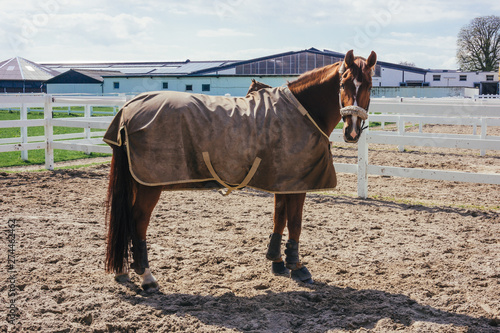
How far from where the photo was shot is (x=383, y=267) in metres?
3.98

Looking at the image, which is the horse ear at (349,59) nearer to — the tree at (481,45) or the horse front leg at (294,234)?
the horse front leg at (294,234)

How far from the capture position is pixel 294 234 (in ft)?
12.1

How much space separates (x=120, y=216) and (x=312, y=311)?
154cm

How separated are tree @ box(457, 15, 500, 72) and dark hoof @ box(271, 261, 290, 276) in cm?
4662

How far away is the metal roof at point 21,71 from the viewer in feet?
157

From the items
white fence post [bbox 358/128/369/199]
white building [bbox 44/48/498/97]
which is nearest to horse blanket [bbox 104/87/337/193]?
white fence post [bbox 358/128/369/199]

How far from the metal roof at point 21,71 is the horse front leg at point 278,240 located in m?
49.6

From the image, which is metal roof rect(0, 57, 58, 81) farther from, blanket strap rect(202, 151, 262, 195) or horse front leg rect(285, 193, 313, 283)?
horse front leg rect(285, 193, 313, 283)

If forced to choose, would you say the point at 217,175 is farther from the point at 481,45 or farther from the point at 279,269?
the point at 481,45

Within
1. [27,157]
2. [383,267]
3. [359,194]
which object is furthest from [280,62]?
[383,267]

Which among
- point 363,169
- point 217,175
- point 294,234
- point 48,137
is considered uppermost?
point 48,137

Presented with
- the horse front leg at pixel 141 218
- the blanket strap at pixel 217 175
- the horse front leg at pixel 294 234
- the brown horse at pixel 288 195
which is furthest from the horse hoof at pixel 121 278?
the horse front leg at pixel 294 234

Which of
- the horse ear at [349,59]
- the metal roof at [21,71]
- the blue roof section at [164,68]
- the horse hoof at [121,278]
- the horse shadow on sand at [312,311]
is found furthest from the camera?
the metal roof at [21,71]

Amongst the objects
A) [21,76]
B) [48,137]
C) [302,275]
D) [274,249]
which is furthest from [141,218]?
[21,76]
